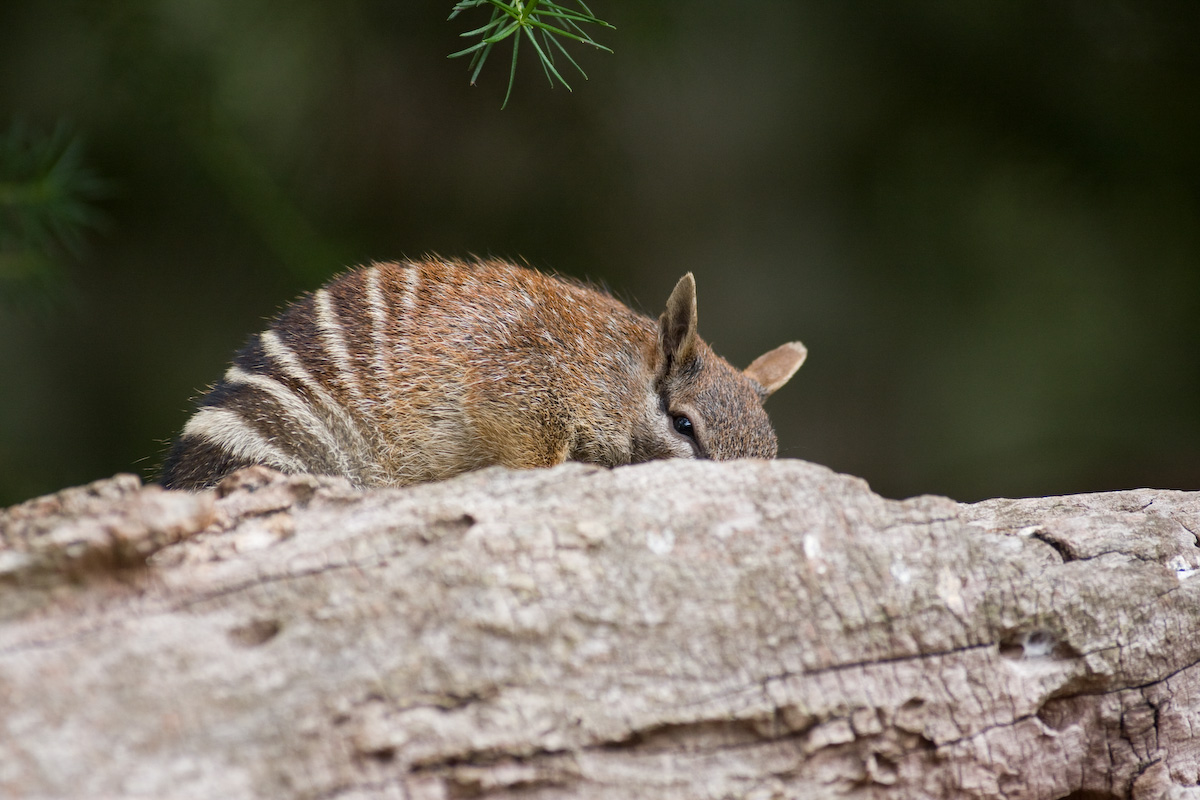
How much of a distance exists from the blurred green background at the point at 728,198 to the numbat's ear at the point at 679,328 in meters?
1.85

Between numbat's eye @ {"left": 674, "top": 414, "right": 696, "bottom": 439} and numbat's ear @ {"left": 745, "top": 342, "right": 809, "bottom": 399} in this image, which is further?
numbat's ear @ {"left": 745, "top": 342, "right": 809, "bottom": 399}

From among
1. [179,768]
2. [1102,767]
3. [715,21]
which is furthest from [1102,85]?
[179,768]

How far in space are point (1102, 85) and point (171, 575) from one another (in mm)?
4388

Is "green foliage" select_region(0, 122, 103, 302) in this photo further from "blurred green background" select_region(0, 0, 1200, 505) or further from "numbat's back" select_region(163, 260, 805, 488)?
"numbat's back" select_region(163, 260, 805, 488)

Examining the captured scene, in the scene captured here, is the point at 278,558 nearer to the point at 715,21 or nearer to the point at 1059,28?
the point at 715,21

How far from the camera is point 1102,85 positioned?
424 centimetres

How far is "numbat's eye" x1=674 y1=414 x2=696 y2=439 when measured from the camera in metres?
2.72

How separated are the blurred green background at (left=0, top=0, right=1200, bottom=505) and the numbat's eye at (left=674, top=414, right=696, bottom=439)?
1973mm

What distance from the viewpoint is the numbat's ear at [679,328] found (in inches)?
107

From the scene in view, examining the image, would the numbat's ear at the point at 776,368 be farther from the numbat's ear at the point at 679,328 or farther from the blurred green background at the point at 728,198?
the blurred green background at the point at 728,198

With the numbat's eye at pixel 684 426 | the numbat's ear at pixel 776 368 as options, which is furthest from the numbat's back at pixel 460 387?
the numbat's ear at pixel 776 368

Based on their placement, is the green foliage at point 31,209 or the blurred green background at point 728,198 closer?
the green foliage at point 31,209

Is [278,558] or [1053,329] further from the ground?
[1053,329]

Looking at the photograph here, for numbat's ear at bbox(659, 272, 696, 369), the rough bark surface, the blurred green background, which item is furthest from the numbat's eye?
the blurred green background
